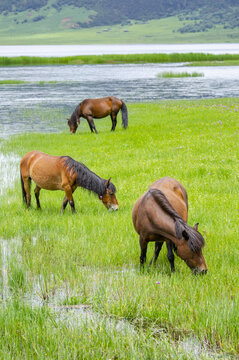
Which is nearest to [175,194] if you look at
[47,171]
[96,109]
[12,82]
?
[47,171]

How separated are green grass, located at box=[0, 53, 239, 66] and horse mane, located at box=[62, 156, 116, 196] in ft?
240

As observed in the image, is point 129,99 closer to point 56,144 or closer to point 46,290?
point 56,144

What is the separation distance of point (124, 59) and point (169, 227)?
88.2 m

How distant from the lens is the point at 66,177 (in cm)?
924

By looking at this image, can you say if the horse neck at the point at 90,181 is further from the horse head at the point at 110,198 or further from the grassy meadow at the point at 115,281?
the grassy meadow at the point at 115,281

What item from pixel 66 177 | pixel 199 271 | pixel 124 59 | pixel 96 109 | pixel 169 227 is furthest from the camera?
pixel 124 59

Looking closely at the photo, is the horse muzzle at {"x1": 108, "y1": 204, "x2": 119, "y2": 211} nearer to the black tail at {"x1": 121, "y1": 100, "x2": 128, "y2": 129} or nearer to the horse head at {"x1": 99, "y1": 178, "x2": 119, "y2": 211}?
the horse head at {"x1": 99, "y1": 178, "x2": 119, "y2": 211}

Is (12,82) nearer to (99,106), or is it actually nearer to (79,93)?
(79,93)

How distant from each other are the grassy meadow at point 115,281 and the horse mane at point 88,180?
55cm

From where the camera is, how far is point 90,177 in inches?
355

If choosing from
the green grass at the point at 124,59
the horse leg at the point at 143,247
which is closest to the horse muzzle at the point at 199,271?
the horse leg at the point at 143,247

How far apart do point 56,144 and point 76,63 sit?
73.2m

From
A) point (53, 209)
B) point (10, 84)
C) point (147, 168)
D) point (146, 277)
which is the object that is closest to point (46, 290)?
point (146, 277)

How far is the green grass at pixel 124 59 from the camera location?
270 feet
